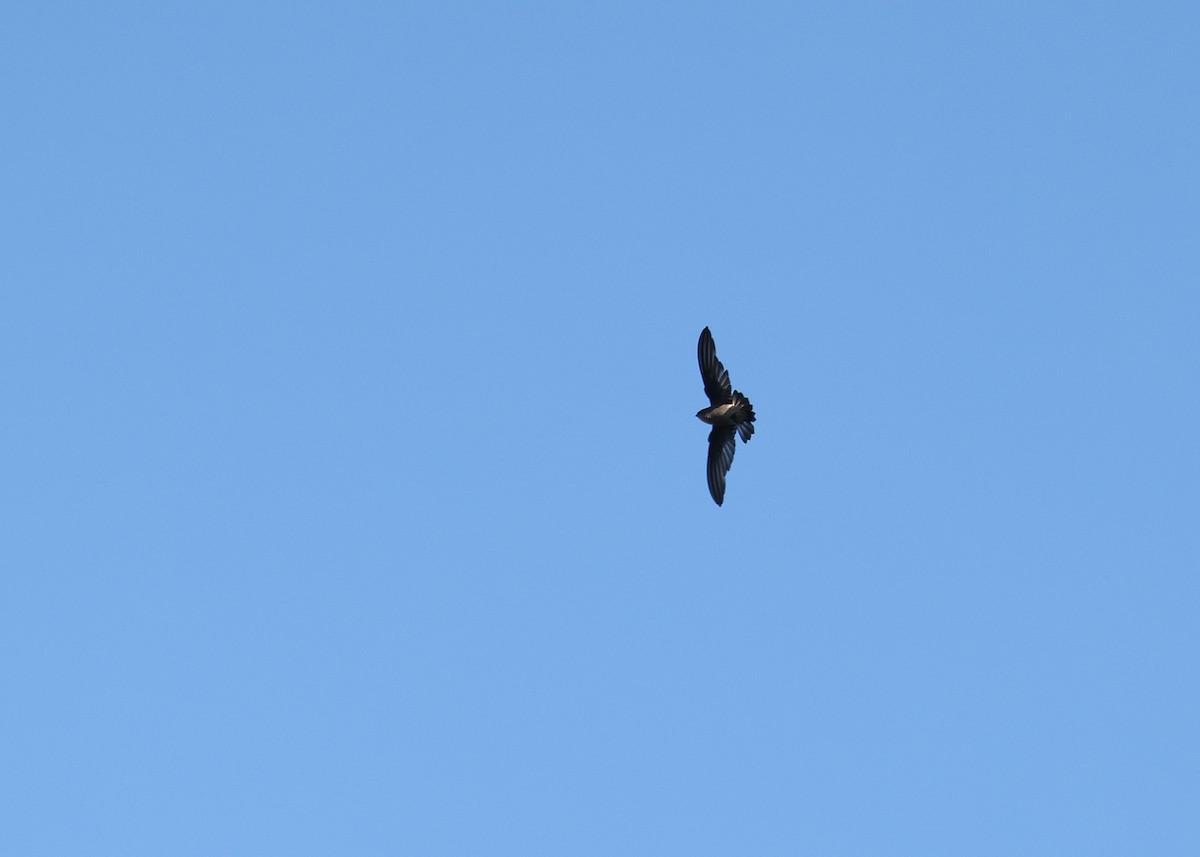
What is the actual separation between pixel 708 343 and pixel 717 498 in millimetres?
4351

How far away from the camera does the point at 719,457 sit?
57.6m

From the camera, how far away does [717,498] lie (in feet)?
190

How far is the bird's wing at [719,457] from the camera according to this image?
5731cm

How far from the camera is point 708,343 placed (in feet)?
186

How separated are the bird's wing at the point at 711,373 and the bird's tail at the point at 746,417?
0.28 meters

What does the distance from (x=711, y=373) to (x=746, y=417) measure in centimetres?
151

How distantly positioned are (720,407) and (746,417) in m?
0.76

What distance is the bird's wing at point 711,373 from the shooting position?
5662cm

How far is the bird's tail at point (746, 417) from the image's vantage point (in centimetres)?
5628

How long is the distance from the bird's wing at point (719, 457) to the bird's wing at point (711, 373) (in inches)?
37.1

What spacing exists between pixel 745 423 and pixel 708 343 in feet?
7.72

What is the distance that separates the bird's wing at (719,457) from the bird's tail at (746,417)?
50 centimetres

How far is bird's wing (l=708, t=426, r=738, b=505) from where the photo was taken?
5731 cm

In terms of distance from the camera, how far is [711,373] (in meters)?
56.7
